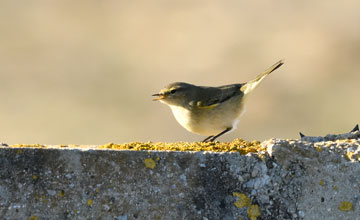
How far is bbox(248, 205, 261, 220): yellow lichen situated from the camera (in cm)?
263

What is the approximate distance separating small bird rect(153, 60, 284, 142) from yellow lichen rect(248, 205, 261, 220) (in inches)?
134

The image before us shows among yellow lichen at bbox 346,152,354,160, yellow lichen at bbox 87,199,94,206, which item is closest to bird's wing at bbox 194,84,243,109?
yellow lichen at bbox 346,152,354,160

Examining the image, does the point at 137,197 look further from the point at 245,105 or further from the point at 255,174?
the point at 245,105

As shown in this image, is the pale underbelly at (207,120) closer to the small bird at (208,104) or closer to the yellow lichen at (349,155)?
the small bird at (208,104)

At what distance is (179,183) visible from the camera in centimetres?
262

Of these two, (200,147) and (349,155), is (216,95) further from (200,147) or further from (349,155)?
(349,155)

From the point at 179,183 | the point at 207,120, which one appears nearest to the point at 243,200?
the point at 179,183

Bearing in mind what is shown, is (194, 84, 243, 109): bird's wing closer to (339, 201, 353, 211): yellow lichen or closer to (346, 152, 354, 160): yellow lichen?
(346, 152, 354, 160): yellow lichen

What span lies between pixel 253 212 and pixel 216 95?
13.2ft

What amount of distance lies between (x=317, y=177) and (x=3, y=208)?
4.93 ft

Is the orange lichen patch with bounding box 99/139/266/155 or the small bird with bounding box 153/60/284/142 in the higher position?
the small bird with bounding box 153/60/284/142

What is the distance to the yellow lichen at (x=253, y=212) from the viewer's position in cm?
263

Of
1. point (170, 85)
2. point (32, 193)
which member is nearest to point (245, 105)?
point (170, 85)

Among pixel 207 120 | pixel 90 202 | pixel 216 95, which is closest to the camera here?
pixel 90 202
